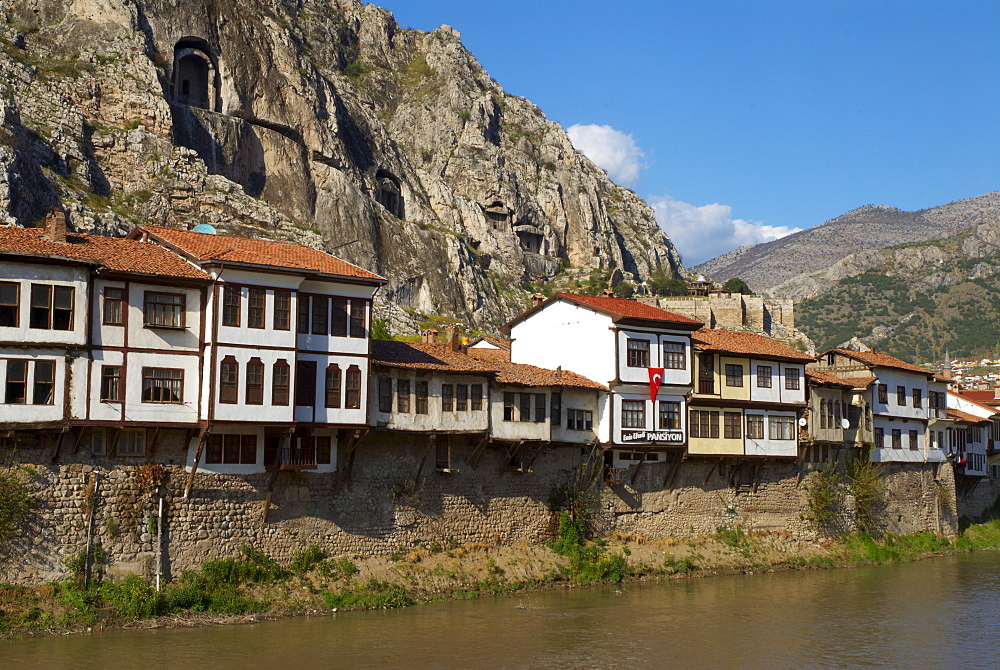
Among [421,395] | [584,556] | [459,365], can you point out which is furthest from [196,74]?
[584,556]

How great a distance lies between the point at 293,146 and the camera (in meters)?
139

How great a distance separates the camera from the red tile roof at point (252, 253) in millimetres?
40156

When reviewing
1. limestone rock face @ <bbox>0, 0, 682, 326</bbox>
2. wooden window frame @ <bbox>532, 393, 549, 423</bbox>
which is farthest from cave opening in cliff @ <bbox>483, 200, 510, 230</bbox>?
wooden window frame @ <bbox>532, 393, 549, 423</bbox>

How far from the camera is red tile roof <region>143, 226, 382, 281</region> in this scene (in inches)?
1581

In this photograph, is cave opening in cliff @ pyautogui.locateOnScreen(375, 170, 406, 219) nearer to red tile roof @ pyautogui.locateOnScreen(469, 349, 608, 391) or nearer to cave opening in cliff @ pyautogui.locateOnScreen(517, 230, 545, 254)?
cave opening in cliff @ pyautogui.locateOnScreen(517, 230, 545, 254)

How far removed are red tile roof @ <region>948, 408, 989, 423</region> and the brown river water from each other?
98.5ft

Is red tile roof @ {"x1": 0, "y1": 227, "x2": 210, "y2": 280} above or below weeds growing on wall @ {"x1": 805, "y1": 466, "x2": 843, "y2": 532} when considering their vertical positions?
above

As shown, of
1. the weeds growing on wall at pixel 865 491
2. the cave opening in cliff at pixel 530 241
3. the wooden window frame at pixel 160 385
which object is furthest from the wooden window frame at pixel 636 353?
the cave opening in cliff at pixel 530 241

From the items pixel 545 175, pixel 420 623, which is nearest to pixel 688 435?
pixel 420 623

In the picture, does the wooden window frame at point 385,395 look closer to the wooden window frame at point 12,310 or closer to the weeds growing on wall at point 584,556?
the weeds growing on wall at point 584,556

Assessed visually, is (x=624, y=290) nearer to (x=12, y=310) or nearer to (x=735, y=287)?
(x=735, y=287)

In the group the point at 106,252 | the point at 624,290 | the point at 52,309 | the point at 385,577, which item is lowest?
the point at 385,577

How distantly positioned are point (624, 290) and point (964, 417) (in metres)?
88.2

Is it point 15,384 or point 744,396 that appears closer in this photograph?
point 15,384
